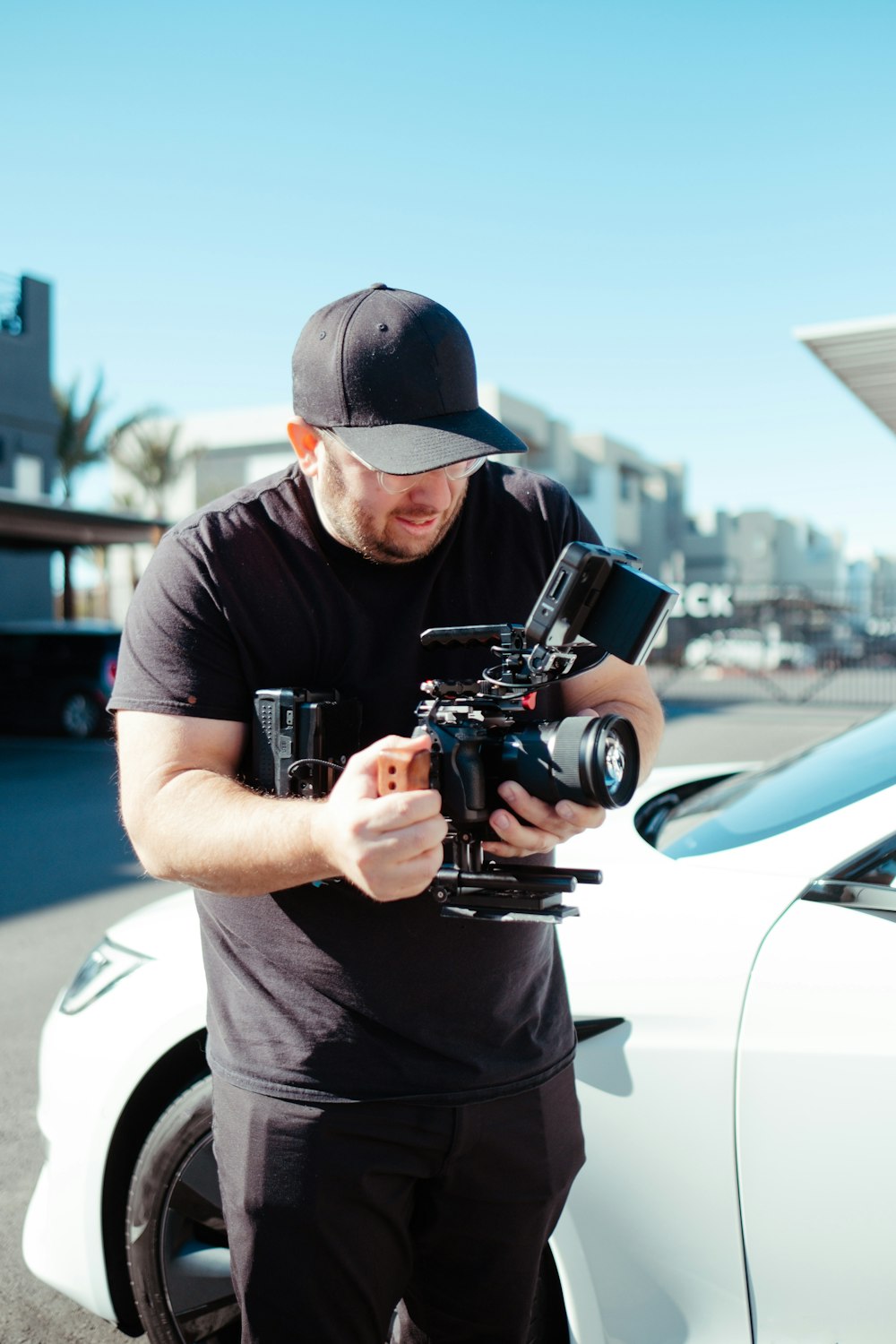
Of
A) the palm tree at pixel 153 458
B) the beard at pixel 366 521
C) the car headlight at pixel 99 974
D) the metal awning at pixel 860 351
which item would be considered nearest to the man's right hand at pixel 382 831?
the beard at pixel 366 521

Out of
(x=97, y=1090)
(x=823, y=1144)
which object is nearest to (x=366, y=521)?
(x=823, y=1144)

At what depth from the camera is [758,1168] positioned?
1.81 metres

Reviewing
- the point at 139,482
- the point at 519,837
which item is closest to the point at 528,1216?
the point at 519,837

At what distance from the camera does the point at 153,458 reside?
3356 cm

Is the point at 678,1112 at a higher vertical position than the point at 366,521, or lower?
lower

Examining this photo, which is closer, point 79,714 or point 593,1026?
Result: point 593,1026

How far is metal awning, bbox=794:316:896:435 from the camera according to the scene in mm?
9023

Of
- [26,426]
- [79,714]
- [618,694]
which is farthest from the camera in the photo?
[26,426]

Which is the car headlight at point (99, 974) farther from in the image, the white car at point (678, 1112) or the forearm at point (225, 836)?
the forearm at point (225, 836)

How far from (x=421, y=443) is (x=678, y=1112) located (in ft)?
3.83

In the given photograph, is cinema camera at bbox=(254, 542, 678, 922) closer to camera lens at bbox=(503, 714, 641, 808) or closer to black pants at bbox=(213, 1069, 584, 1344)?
camera lens at bbox=(503, 714, 641, 808)

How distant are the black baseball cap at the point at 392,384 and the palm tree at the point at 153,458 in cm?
3290

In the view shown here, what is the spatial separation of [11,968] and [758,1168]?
3.96 m

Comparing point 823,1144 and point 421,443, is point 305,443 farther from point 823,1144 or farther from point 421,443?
point 823,1144
